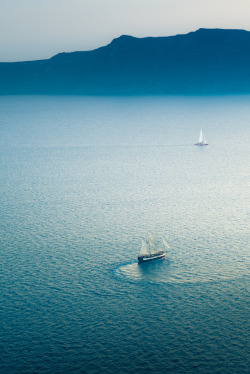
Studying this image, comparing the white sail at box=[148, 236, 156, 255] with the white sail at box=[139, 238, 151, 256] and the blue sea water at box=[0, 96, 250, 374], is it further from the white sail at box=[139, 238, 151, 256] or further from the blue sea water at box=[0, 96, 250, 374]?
the blue sea water at box=[0, 96, 250, 374]

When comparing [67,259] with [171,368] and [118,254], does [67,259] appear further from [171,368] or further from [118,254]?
[171,368]

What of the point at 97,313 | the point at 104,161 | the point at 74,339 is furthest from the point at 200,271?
the point at 104,161

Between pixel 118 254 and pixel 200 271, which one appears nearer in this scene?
pixel 200 271

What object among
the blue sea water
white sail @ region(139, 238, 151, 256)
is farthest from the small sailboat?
the blue sea water

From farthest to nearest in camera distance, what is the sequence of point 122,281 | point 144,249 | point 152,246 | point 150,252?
1. point 152,246
2. point 144,249
3. point 150,252
4. point 122,281

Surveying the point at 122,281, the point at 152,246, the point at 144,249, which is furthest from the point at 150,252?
the point at 122,281

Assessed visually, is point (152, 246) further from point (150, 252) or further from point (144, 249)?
point (144, 249)

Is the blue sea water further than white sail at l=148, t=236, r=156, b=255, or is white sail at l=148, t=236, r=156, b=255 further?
white sail at l=148, t=236, r=156, b=255

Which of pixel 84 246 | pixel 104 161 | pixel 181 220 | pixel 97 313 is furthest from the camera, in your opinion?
pixel 104 161
